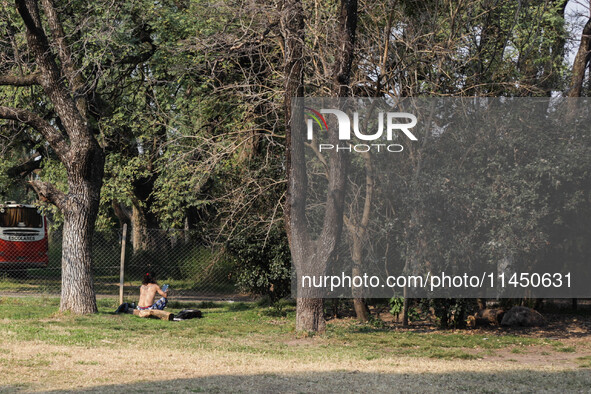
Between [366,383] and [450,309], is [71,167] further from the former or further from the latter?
[366,383]

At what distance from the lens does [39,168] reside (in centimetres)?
2658

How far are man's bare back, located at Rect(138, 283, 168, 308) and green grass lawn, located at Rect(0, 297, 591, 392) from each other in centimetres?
46

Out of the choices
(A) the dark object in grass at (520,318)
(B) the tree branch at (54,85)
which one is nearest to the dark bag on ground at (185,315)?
(B) the tree branch at (54,85)

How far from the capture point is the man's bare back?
51.1 feet

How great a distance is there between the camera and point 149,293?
15.7 m

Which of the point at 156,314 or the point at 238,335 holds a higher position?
the point at 156,314

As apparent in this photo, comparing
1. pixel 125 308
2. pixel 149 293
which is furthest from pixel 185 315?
pixel 125 308

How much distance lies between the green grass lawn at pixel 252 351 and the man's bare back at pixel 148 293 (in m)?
0.46

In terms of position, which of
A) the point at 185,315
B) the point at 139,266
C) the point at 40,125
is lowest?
the point at 185,315

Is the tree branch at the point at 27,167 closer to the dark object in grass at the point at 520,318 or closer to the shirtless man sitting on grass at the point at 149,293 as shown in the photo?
the shirtless man sitting on grass at the point at 149,293

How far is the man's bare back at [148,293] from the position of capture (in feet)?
51.1

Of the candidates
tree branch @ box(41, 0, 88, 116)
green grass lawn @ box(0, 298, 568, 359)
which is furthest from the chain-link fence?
tree branch @ box(41, 0, 88, 116)

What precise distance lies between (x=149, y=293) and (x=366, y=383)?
313 inches

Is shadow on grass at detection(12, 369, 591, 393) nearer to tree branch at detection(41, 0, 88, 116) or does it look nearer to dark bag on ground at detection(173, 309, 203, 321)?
dark bag on ground at detection(173, 309, 203, 321)
